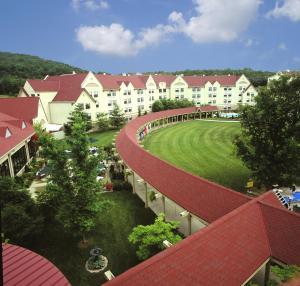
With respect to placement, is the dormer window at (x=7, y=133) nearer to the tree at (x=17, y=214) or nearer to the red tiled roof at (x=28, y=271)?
the tree at (x=17, y=214)

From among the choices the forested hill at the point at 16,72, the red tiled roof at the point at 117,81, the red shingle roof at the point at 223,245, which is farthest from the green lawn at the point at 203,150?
the forested hill at the point at 16,72

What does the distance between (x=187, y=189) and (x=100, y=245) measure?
25.1 ft

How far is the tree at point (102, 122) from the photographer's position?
62.3 m

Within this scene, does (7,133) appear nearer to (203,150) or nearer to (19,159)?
(19,159)

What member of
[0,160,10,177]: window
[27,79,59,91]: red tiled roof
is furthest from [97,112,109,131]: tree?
[0,160,10,177]: window

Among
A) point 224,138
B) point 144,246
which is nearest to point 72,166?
point 144,246

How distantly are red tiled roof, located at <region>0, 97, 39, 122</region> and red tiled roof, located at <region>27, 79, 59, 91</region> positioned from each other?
17.8 meters

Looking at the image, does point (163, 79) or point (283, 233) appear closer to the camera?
point (283, 233)

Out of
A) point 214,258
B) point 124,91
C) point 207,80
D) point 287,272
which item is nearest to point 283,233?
point 287,272

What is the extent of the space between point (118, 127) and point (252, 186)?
44.4m

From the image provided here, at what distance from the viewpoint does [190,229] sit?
18359 mm

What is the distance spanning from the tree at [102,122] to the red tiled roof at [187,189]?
36353mm

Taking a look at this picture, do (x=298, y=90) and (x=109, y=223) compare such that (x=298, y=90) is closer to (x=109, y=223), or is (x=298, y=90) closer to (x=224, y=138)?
(x=109, y=223)

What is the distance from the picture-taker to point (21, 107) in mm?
41719
